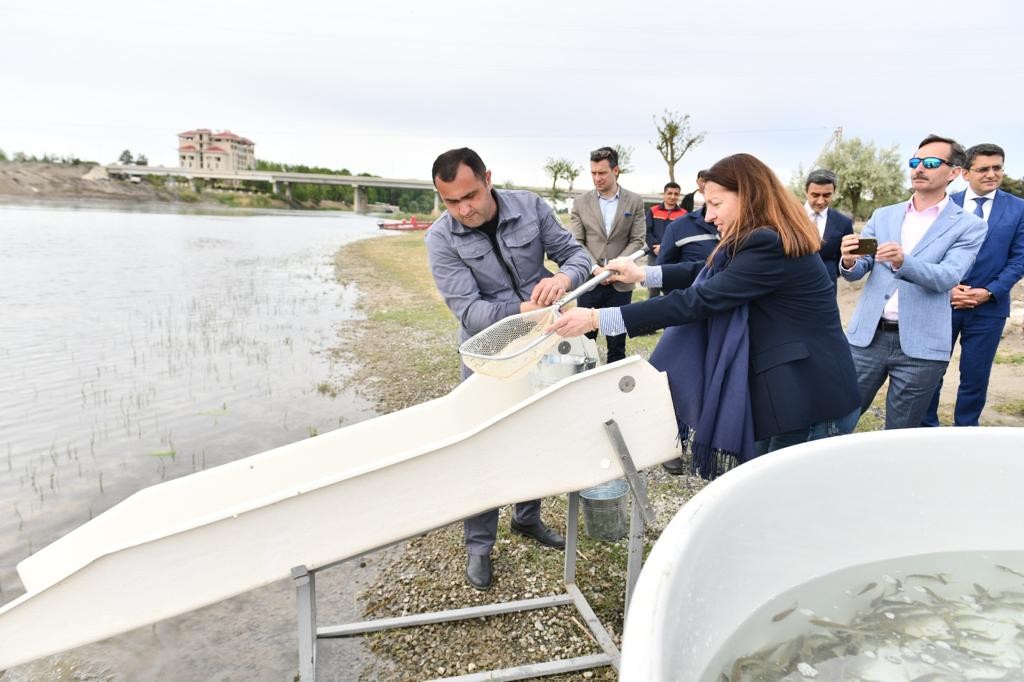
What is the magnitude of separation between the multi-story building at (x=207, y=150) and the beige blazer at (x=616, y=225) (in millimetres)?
102713

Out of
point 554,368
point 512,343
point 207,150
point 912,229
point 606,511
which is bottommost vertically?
point 606,511

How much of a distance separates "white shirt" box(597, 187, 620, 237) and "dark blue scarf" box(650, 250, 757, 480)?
12.0ft

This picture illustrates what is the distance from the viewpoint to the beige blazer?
569 cm

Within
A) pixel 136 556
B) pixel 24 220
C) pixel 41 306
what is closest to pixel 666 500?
pixel 136 556

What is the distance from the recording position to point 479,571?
2.70 meters

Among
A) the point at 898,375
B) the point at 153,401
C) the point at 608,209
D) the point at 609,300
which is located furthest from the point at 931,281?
the point at 153,401

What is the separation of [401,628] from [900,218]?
10.5 ft

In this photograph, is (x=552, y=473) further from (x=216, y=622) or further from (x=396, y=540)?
(x=216, y=622)

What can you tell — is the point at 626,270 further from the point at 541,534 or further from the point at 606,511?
the point at 541,534

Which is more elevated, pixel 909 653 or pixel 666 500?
pixel 909 653

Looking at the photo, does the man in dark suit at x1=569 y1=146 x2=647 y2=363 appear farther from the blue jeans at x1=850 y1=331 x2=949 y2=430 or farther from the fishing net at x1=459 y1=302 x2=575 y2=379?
the fishing net at x1=459 y1=302 x2=575 y2=379

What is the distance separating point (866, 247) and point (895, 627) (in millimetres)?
1673

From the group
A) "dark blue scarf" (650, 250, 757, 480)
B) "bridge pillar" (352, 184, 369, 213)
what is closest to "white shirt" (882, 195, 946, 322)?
"dark blue scarf" (650, 250, 757, 480)

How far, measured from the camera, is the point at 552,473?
1.78m
